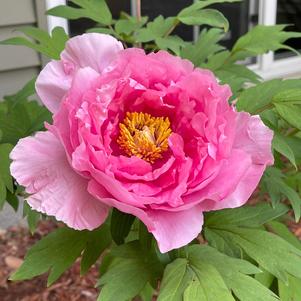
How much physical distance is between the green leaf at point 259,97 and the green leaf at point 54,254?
33 centimetres

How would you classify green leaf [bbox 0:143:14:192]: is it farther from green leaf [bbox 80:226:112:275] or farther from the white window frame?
the white window frame

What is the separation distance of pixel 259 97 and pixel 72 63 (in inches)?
13.0

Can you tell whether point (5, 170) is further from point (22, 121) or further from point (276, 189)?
point (276, 189)

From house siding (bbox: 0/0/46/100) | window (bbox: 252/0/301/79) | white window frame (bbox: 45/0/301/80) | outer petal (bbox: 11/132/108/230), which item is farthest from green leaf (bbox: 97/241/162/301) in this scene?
window (bbox: 252/0/301/79)

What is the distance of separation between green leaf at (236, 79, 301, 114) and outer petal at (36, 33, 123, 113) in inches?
10.1

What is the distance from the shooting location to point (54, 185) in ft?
2.27

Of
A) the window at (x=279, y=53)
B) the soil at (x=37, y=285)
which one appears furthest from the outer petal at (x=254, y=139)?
the window at (x=279, y=53)

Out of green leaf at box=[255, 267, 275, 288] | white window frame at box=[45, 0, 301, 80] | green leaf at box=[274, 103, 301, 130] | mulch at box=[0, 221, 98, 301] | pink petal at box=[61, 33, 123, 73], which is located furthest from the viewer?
white window frame at box=[45, 0, 301, 80]

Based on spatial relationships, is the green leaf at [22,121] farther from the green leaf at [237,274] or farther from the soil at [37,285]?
the soil at [37,285]

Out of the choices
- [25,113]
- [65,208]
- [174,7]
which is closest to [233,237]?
[65,208]

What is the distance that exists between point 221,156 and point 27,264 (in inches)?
13.5

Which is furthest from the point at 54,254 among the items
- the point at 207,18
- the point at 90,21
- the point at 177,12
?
the point at 177,12

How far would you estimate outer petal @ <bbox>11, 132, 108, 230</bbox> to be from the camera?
2.25ft

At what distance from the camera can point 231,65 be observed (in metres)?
1.26
